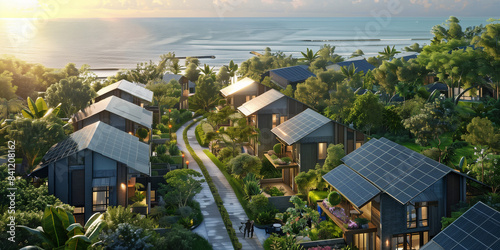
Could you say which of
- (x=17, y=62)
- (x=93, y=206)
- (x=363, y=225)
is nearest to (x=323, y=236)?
(x=363, y=225)

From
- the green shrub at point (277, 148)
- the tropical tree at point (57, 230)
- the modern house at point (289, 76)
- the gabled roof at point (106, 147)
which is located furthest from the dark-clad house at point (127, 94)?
the tropical tree at point (57, 230)

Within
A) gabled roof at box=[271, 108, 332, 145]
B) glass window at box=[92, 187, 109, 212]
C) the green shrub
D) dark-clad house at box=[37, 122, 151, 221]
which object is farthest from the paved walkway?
gabled roof at box=[271, 108, 332, 145]

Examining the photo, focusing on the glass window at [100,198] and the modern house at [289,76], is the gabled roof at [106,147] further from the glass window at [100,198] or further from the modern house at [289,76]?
the modern house at [289,76]

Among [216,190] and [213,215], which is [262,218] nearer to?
[213,215]

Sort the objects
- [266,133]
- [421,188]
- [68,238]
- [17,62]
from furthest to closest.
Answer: [17,62], [266,133], [421,188], [68,238]

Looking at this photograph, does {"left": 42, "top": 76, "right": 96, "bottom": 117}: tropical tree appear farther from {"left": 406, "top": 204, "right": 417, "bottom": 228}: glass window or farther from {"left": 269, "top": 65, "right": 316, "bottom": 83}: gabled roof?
{"left": 406, "top": 204, "right": 417, "bottom": 228}: glass window

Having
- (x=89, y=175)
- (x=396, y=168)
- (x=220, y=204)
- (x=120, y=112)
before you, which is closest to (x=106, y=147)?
(x=89, y=175)

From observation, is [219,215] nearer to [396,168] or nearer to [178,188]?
[178,188]
